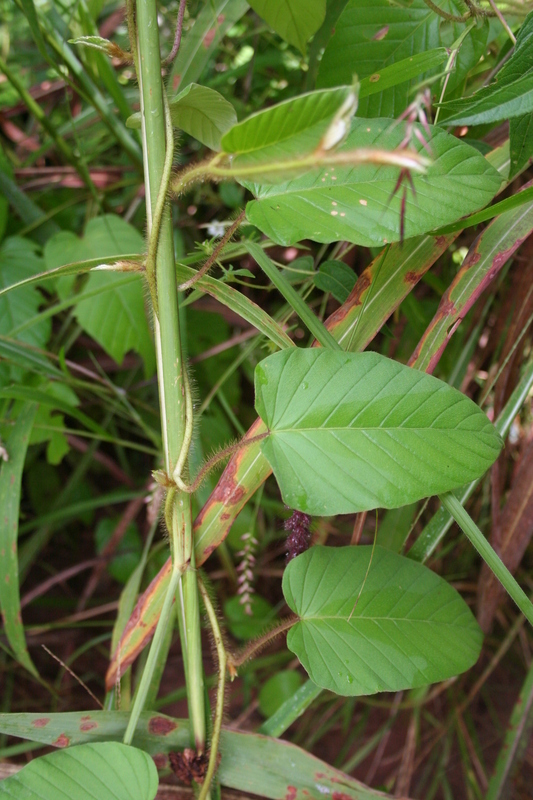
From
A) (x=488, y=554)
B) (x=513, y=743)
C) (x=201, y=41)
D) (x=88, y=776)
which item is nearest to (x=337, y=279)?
(x=488, y=554)

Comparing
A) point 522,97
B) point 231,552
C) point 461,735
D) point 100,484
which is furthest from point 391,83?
point 461,735

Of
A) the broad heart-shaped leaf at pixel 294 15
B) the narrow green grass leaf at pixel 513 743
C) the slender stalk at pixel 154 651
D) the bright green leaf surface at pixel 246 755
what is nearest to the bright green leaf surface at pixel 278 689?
the narrow green grass leaf at pixel 513 743

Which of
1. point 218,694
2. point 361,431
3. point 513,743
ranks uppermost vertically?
point 361,431

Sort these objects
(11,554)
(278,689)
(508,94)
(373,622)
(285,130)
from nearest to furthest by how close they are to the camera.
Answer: (285,130), (508,94), (373,622), (11,554), (278,689)

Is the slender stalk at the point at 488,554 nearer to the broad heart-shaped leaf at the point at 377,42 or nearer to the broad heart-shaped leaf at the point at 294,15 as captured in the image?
the broad heart-shaped leaf at the point at 377,42

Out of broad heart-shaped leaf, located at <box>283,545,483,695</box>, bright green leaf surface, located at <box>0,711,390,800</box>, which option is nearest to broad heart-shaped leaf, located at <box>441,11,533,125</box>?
→ broad heart-shaped leaf, located at <box>283,545,483,695</box>

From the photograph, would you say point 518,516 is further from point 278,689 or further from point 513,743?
point 278,689

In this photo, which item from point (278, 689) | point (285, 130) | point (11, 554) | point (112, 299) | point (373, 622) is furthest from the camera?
point (278, 689)
